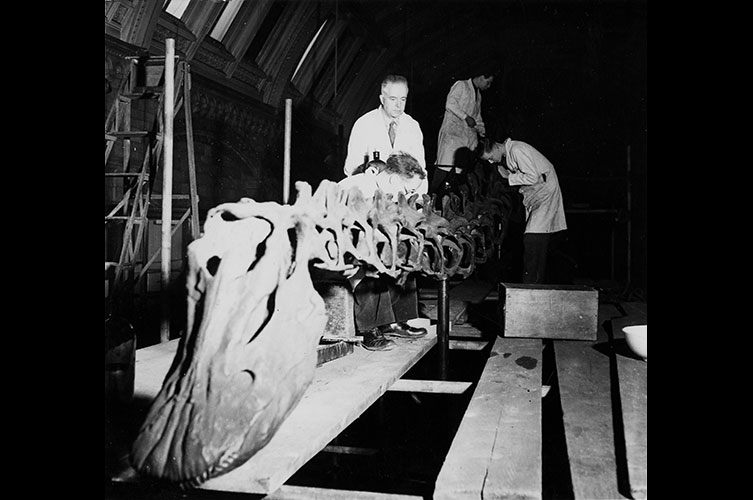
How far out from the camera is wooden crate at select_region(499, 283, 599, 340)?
4.11 meters

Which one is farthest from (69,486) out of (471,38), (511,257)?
(471,38)

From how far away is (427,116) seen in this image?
36.8 ft

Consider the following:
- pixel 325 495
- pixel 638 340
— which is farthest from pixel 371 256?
pixel 638 340

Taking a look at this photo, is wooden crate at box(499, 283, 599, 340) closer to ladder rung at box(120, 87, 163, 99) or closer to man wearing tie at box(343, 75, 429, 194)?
man wearing tie at box(343, 75, 429, 194)

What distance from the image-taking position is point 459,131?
6.06 meters

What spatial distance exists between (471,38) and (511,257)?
15.1ft

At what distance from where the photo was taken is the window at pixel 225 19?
23.4ft

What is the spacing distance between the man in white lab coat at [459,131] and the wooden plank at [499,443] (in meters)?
2.88

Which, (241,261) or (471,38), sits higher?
(471,38)

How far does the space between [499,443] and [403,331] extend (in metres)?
1.72

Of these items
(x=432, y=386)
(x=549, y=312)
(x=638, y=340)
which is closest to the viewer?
(x=638, y=340)

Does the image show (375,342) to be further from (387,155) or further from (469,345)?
(469,345)

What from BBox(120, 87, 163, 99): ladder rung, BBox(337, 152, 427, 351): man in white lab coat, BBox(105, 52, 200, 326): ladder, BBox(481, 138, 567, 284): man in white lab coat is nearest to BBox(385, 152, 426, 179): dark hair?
BBox(337, 152, 427, 351): man in white lab coat

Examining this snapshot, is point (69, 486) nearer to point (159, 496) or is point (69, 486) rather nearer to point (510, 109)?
point (159, 496)
